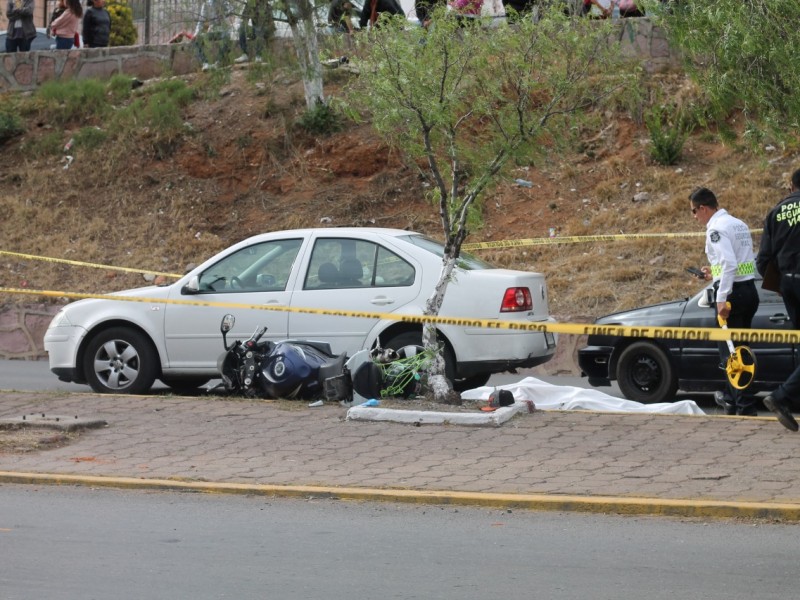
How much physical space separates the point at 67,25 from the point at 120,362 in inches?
598

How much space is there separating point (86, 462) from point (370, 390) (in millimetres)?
2500

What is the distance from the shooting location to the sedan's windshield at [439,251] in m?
11.2

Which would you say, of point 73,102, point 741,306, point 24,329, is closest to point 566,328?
point 741,306

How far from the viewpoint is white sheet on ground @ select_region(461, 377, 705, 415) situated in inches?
399

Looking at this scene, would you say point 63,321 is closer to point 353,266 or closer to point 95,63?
point 353,266

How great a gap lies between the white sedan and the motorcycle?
0.44 m

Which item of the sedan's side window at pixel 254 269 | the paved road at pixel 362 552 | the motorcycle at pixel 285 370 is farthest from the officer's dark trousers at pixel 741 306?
the sedan's side window at pixel 254 269

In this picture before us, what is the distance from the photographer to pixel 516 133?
968 cm

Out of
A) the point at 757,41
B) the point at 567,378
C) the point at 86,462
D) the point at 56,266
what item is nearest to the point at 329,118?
the point at 56,266

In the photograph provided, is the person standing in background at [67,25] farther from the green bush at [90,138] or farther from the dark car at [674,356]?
the dark car at [674,356]

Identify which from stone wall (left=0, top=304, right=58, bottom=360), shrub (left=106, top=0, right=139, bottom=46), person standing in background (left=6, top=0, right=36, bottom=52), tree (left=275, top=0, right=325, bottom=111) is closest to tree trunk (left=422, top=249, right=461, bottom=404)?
stone wall (left=0, top=304, right=58, bottom=360)

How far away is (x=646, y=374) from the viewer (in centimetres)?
1151

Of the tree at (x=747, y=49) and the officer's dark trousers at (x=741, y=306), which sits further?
the tree at (x=747, y=49)

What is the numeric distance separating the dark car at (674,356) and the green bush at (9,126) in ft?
46.9
